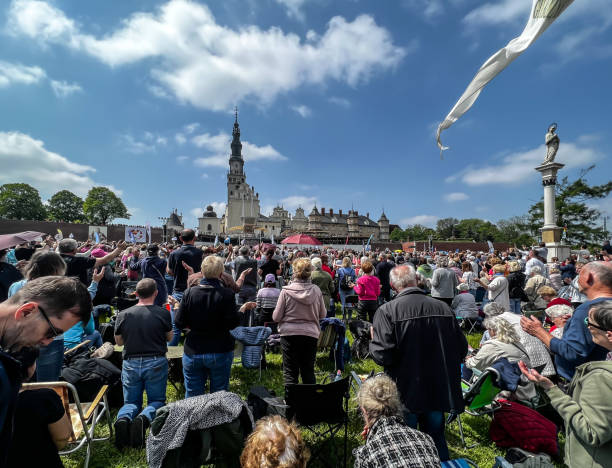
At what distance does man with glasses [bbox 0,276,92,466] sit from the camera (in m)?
1.12

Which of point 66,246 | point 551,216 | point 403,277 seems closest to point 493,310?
point 403,277

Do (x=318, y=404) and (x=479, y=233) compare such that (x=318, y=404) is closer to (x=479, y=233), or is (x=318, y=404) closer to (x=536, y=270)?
(x=536, y=270)

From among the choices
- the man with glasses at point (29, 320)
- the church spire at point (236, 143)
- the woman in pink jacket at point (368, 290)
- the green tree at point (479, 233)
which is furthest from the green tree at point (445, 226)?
the man with glasses at point (29, 320)

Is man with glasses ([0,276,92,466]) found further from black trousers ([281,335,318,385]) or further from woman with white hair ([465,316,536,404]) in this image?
woman with white hair ([465,316,536,404])

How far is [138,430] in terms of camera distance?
3090 millimetres

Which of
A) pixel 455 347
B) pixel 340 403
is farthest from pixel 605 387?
pixel 340 403

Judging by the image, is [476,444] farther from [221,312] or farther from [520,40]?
[520,40]

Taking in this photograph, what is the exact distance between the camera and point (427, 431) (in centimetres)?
271

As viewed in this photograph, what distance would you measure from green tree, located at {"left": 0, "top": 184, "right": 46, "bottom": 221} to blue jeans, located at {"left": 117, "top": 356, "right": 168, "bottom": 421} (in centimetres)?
7087

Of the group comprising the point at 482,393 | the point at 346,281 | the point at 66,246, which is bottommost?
the point at 482,393

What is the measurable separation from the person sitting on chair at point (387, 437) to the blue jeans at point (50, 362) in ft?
10.8

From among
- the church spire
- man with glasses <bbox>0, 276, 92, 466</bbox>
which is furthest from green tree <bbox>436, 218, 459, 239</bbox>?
man with glasses <bbox>0, 276, 92, 466</bbox>

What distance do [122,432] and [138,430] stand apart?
0.57 ft

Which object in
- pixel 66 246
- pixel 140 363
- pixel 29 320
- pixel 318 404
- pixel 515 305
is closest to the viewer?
pixel 29 320
